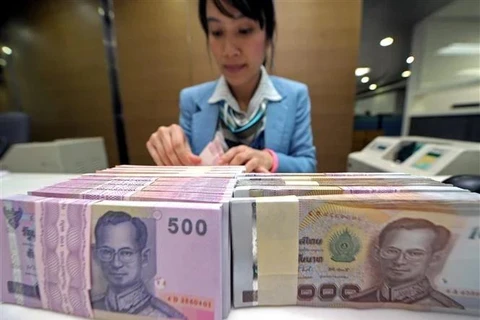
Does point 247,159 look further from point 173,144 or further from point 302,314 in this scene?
point 302,314

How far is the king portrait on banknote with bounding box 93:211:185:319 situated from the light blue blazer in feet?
0.88

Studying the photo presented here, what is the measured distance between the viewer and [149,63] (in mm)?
497

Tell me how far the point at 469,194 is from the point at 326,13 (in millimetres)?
359

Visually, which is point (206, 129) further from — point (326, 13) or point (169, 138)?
point (326, 13)

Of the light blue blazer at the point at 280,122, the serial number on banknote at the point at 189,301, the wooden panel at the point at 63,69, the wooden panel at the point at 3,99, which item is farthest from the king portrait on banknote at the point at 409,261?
the wooden panel at the point at 3,99

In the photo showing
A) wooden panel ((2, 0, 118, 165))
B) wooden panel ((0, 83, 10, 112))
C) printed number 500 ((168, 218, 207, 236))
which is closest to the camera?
printed number 500 ((168, 218, 207, 236))

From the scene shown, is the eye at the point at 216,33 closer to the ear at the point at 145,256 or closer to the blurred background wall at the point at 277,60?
the blurred background wall at the point at 277,60

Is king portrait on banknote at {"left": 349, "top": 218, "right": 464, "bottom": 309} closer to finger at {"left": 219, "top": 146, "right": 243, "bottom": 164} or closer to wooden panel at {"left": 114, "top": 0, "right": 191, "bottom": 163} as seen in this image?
finger at {"left": 219, "top": 146, "right": 243, "bottom": 164}

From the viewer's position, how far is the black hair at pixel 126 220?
0.25 m

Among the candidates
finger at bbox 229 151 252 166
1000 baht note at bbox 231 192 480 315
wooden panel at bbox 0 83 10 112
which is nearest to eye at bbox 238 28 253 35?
finger at bbox 229 151 252 166

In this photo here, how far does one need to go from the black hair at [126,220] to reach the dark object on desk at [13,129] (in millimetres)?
642

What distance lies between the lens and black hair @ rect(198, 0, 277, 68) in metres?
0.41

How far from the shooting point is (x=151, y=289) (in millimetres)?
258

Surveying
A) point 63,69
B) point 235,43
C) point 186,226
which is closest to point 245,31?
point 235,43
